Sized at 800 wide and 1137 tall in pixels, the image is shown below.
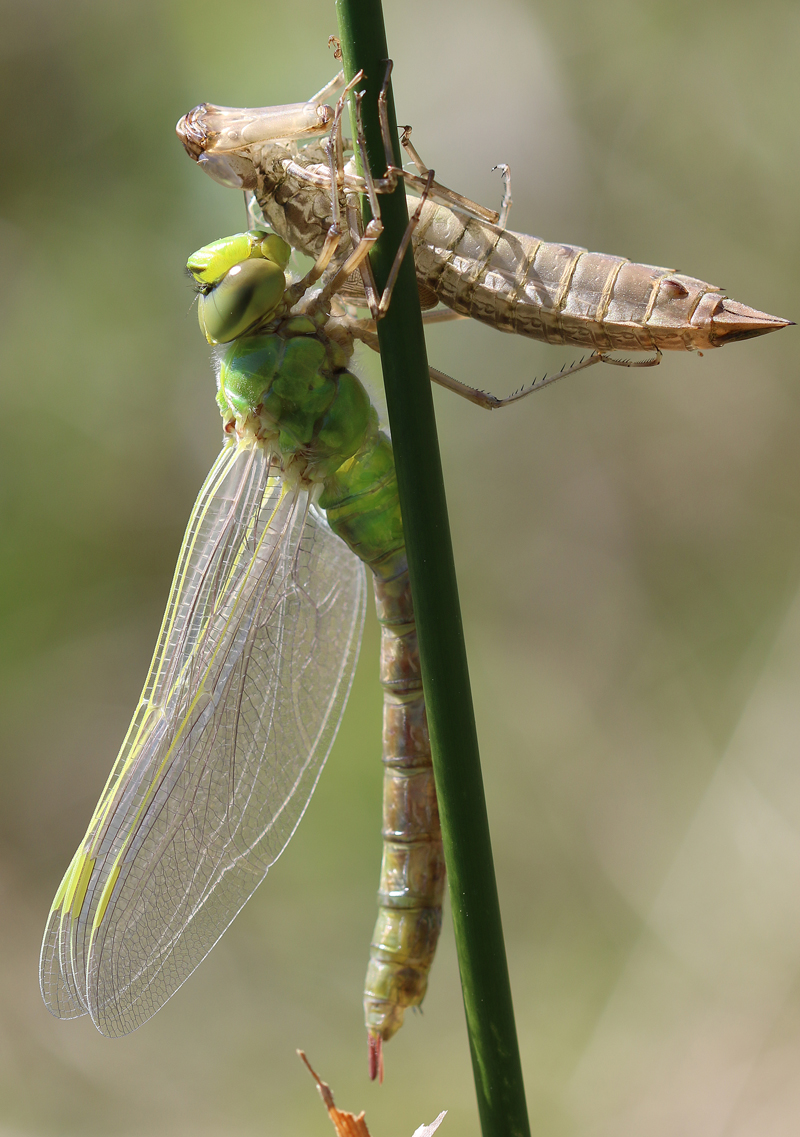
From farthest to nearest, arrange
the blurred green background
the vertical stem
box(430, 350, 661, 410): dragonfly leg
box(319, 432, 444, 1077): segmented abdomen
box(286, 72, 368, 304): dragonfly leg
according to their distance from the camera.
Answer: the blurred green background < box(319, 432, 444, 1077): segmented abdomen < box(430, 350, 661, 410): dragonfly leg < box(286, 72, 368, 304): dragonfly leg < the vertical stem

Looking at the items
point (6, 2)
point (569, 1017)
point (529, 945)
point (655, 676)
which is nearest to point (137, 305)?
point (6, 2)

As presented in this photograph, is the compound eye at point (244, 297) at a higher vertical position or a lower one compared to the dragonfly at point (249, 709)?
higher

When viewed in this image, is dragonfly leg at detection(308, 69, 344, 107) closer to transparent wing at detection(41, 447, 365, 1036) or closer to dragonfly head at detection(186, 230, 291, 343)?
dragonfly head at detection(186, 230, 291, 343)

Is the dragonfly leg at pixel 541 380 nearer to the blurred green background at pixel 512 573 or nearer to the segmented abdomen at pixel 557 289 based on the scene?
the segmented abdomen at pixel 557 289

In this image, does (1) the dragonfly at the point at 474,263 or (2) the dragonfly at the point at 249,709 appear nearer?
(1) the dragonfly at the point at 474,263

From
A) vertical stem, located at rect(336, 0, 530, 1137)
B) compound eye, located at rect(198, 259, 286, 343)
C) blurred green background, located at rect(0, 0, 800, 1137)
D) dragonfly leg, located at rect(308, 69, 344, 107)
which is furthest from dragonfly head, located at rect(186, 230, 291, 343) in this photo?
blurred green background, located at rect(0, 0, 800, 1137)

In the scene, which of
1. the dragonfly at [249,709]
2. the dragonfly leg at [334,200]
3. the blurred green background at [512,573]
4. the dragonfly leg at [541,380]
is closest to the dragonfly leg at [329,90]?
the dragonfly leg at [334,200]

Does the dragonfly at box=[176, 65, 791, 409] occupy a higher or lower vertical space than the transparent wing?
higher
